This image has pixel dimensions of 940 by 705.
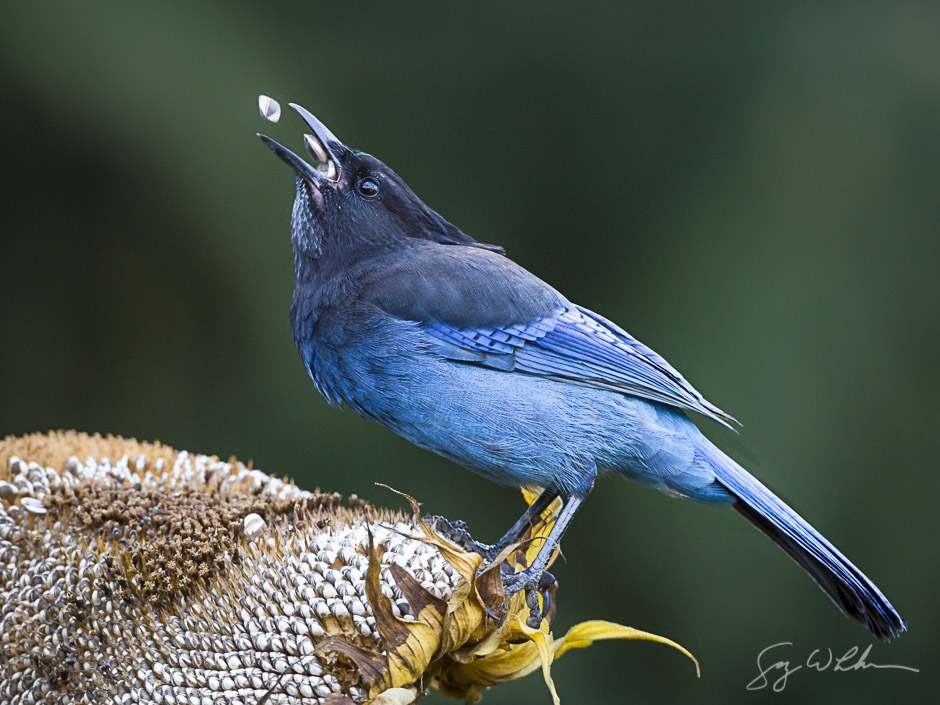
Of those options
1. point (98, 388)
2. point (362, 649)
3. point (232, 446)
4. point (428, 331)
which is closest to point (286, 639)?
point (362, 649)

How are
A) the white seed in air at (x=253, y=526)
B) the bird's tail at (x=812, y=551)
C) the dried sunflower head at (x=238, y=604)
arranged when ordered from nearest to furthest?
the dried sunflower head at (x=238, y=604)
the white seed in air at (x=253, y=526)
the bird's tail at (x=812, y=551)

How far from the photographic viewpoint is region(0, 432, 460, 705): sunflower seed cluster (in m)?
1.95

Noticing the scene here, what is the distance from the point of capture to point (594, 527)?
442 centimetres

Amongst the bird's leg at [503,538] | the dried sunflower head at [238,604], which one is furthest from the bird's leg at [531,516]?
the dried sunflower head at [238,604]

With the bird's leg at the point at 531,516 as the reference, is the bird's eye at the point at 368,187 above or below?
above

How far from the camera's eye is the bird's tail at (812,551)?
2420 millimetres

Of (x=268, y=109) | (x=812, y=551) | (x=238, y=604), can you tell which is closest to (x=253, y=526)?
(x=238, y=604)

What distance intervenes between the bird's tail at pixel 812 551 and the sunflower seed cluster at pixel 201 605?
2.60 ft

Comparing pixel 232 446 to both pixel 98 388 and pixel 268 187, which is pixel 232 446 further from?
pixel 268 187

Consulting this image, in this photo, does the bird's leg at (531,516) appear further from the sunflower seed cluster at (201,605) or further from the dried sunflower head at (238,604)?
the sunflower seed cluster at (201,605)

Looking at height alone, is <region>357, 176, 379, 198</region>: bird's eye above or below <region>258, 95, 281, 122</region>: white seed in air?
below

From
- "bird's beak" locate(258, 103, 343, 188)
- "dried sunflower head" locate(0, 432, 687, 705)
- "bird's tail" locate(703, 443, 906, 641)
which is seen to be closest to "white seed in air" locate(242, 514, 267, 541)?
"dried sunflower head" locate(0, 432, 687, 705)

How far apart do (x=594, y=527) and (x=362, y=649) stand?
102 inches

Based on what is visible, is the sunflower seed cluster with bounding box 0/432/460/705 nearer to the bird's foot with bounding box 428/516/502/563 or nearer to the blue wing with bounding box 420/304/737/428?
the bird's foot with bounding box 428/516/502/563
